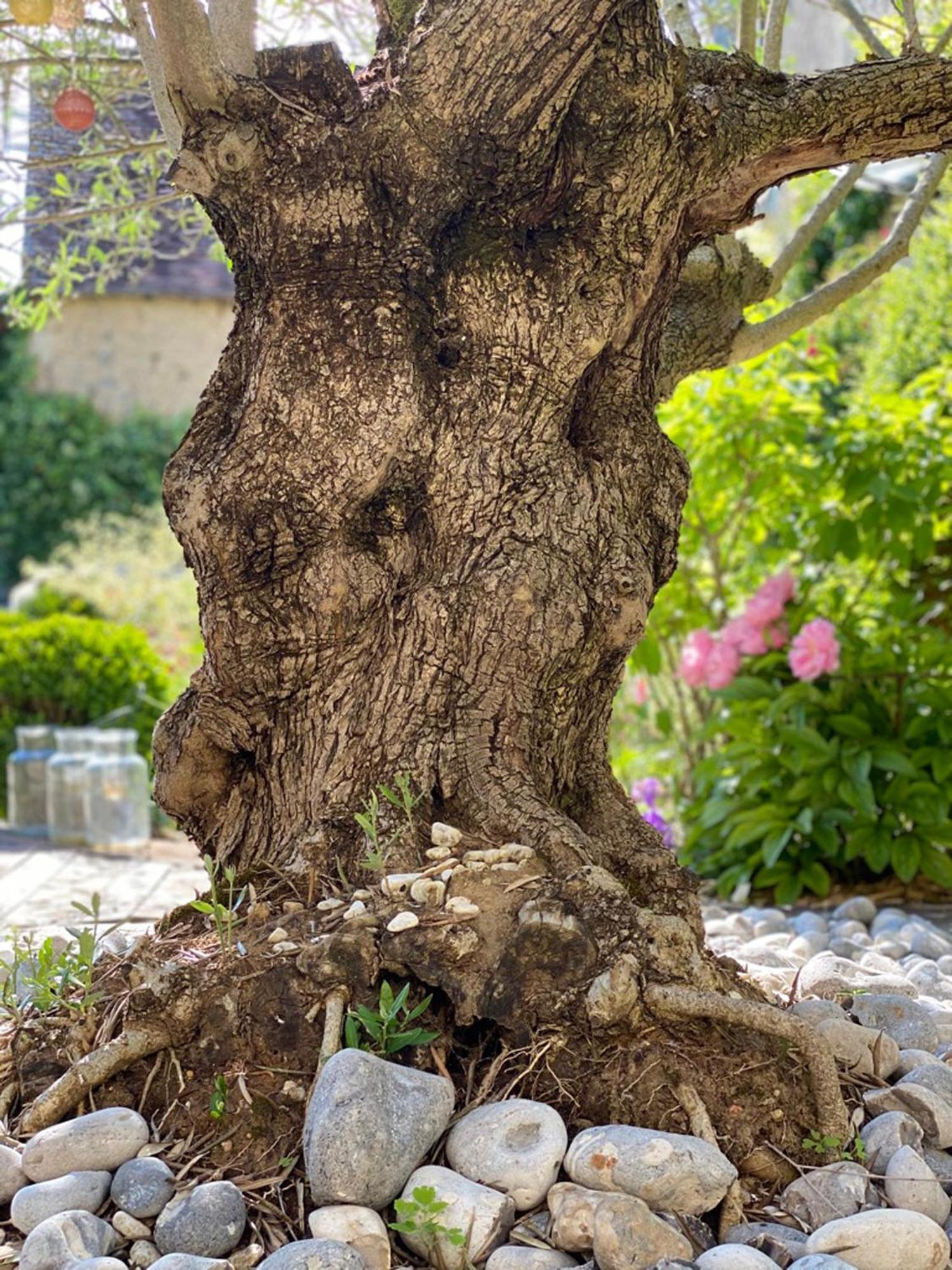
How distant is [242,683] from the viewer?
9.02 ft

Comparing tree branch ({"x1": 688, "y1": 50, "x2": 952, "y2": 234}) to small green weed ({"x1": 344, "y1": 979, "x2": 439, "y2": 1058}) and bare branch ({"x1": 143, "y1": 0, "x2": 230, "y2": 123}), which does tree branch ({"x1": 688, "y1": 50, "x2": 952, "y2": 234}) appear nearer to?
bare branch ({"x1": 143, "y1": 0, "x2": 230, "y2": 123})

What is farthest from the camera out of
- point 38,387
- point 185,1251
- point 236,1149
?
point 38,387

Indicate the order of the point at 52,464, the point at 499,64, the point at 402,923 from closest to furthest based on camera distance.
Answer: the point at 402,923, the point at 499,64, the point at 52,464

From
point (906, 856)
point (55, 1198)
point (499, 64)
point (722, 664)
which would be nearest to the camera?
point (55, 1198)

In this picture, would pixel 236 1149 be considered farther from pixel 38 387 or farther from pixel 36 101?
pixel 38 387

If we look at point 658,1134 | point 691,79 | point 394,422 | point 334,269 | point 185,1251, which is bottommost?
point 185,1251

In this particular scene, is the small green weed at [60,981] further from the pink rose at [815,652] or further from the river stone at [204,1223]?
the pink rose at [815,652]

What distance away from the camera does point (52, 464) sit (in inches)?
716

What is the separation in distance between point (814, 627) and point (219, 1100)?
3.28 meters

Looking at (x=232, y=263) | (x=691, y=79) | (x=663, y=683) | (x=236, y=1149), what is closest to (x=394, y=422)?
(x=232, y=263)

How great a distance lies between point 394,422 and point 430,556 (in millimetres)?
297

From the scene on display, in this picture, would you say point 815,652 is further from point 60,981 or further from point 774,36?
point 60,981

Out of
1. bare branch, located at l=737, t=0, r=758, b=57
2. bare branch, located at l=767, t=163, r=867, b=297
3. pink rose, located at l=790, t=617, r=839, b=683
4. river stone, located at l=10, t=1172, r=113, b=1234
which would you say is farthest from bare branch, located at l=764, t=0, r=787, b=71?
river stone, located at l=10, t=1172, r=113, b=1234

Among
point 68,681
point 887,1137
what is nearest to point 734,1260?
point 887,1137
